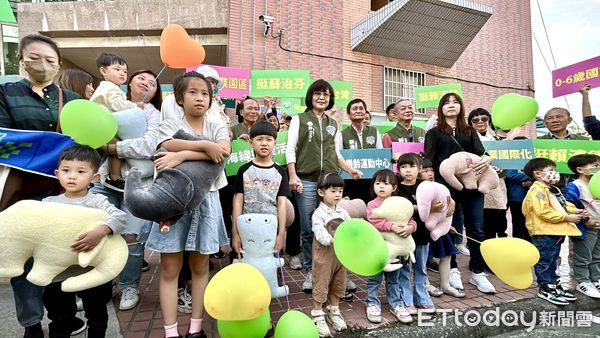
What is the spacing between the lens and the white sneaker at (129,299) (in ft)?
8.52

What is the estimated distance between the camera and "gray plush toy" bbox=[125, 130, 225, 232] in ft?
5.32

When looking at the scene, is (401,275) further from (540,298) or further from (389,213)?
(540,298)

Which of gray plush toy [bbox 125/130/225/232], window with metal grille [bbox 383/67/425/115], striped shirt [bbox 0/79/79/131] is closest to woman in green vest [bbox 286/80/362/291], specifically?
gray plush toy [bbox 125/130/225/232]

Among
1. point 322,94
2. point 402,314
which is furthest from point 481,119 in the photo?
point 402,314

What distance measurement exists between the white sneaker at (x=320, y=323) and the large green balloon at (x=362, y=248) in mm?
657

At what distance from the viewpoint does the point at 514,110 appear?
287 cm

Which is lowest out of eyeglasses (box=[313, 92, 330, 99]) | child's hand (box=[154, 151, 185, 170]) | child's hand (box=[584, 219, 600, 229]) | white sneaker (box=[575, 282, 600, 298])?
white sneaker (box=[575, 282, 600, 298])

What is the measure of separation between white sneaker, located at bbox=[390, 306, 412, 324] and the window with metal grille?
7805mm

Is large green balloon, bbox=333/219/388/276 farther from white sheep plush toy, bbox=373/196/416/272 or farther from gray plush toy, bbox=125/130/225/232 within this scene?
gray plush toy, bbox=125/130/225/232

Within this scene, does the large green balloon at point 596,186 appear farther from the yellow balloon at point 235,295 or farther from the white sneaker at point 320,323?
the yellow balloon at point 235,295

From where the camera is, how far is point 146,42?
9.15 metres

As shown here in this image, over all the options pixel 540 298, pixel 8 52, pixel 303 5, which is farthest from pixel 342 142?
pixel 8 52

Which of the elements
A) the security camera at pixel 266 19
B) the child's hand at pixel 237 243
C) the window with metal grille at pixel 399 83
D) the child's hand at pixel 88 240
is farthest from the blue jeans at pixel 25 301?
the window with metal grille at pixel 399 83

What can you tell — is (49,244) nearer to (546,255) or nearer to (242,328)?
(242,328)
